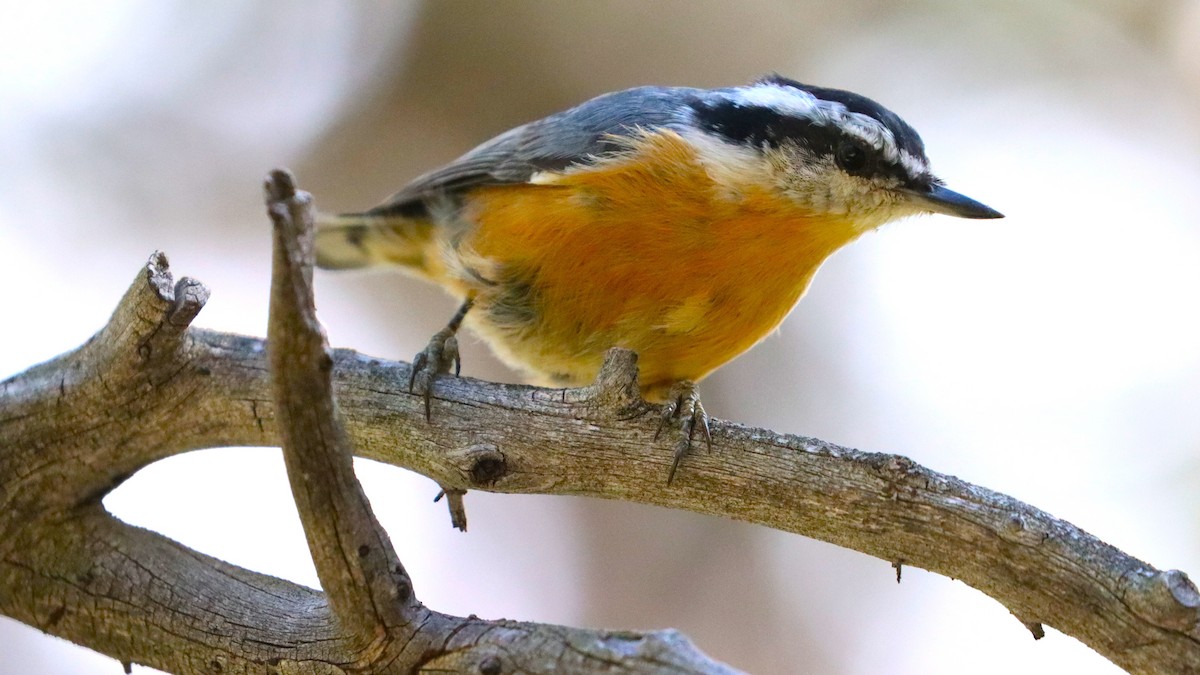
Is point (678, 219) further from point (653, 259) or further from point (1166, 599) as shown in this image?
point (1166, 599)

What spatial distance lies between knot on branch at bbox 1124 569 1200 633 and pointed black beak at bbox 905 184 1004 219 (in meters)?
1.28

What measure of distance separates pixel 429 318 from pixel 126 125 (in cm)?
157

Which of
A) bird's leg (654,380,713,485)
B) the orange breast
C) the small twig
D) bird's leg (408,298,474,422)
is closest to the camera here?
the small twig

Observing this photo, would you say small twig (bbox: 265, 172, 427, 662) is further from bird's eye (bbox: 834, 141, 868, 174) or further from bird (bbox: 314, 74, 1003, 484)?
bird's eye (bbox: 834, 141, 868, 174)

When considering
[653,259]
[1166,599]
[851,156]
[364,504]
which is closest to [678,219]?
[653,259]

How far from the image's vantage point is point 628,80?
4.54 meters

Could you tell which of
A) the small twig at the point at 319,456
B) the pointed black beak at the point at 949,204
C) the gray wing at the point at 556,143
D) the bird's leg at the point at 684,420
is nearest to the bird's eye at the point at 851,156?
the pointed black beak at the point at 949,204

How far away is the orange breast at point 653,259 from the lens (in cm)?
261

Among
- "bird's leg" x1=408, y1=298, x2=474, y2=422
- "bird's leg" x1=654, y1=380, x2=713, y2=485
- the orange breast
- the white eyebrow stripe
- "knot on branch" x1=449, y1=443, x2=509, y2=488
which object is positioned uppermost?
the white eyebrow stripe

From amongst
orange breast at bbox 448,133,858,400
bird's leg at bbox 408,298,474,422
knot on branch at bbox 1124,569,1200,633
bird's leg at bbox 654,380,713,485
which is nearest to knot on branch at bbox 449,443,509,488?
bird's leg at bbox 408,298,474,422

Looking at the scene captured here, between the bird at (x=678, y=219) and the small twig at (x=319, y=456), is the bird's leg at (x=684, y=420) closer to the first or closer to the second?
the bird at (x=678, y=219)

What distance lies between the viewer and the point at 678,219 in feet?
8.53

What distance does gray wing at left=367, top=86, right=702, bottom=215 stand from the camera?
9.18 ft

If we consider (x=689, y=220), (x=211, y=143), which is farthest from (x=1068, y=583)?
(x=211, y=143)
